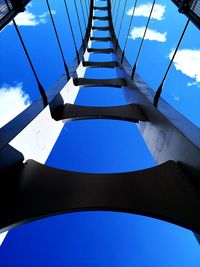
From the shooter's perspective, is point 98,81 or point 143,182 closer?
point 143,182

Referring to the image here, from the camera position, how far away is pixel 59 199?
16.0ft

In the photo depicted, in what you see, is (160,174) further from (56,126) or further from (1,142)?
(56,126)

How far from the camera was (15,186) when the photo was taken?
504 centimetres

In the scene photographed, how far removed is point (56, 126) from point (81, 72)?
8023 mm

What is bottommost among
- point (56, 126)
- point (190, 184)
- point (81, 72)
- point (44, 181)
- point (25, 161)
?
point (44, 181)

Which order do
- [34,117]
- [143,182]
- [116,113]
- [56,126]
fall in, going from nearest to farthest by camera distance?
[143,182]
[34,117]
[56,126]
[116,113]

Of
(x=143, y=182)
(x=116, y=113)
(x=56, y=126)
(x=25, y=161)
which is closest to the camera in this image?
(x=143, y=182)

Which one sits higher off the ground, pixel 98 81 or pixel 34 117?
pixel 98 81

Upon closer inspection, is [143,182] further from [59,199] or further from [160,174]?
[59,199]

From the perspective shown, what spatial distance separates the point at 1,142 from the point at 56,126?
3289 millimetres

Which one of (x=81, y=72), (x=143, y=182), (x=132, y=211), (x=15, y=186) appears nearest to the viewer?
(x=132, y=211)

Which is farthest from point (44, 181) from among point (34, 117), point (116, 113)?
point (116, 113)

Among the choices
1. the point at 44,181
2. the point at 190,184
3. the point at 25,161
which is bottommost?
the point at 44,181

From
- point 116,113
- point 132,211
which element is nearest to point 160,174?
→ point 132,211
